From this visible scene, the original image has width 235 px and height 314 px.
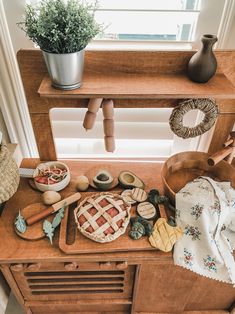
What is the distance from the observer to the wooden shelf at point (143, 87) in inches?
30.7

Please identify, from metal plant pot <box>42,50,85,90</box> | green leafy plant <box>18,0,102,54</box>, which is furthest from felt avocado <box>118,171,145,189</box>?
green leafy plant <box>18,0,102,54</box>

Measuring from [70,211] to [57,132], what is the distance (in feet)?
1.32

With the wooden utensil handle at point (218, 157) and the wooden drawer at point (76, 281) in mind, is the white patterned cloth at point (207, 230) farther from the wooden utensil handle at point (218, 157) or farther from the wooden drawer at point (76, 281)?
the wooden drawer at point (76, 281)

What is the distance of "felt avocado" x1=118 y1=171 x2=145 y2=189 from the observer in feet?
3.33

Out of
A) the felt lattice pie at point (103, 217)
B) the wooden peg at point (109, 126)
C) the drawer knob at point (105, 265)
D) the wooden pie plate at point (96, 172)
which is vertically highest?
the wooden peg at point (109, 126)

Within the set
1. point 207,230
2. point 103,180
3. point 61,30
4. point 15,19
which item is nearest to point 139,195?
point 103,180

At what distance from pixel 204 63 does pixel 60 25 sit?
42 centimetres

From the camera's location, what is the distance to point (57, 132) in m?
1.19

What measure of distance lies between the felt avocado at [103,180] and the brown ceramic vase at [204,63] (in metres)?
0.47

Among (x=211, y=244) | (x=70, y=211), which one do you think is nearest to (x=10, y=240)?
(x=70, y=211)

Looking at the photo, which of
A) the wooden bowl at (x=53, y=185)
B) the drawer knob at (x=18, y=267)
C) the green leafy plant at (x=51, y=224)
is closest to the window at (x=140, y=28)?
the wooden bowl at (x=53, y=185)

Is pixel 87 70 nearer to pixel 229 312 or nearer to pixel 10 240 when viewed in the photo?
pixel 10 240

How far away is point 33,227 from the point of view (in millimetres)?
884

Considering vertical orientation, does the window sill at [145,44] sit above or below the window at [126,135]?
above
